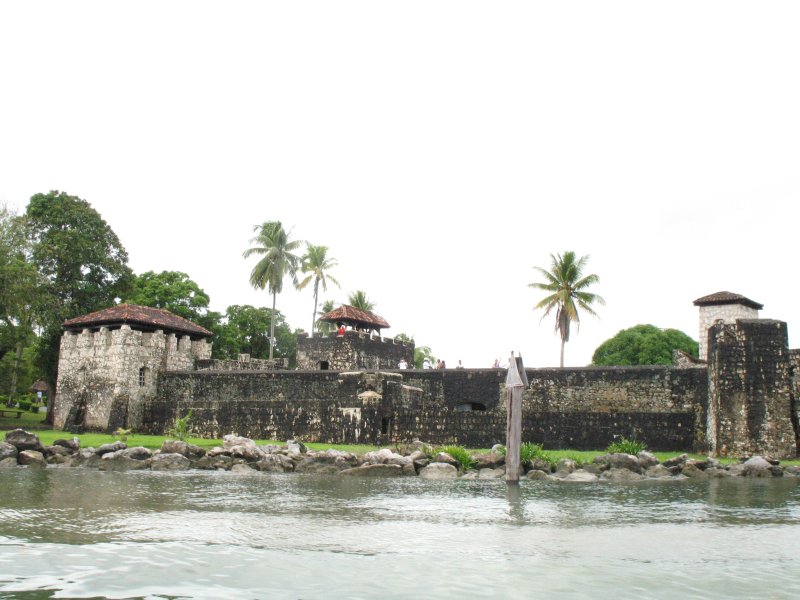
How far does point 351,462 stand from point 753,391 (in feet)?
40.8

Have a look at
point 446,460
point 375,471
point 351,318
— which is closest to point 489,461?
point 446,460

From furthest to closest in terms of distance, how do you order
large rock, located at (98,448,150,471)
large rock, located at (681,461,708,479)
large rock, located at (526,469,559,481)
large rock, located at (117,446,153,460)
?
large rock, located at (117,446,153,460) → large rock, located at (98,448,150,471) → large rock, located at (681,461,708,479) → large rock, located at (526,469,559,481)

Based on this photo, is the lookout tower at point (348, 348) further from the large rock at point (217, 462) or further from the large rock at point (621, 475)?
the large rock at point (621, 475)

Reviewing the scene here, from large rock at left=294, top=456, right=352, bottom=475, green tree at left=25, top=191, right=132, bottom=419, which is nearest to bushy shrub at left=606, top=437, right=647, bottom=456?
large rock at left=294, top=456, right=352, bottom=475

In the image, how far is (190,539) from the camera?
1173 centimetres

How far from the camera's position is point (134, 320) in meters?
34.4

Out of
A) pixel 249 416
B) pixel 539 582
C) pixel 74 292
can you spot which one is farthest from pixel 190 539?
pixel 74 292

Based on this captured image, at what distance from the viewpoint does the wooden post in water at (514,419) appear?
69.2 feet

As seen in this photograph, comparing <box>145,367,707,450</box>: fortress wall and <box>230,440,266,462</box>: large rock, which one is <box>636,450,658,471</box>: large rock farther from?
<box>230,440,266,462</box>: large rock

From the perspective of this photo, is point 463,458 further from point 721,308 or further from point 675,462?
point 721,308

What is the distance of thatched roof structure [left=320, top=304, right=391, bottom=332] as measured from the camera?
44.2 m

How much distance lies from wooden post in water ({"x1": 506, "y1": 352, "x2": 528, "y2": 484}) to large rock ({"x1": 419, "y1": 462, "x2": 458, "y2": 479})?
1738 mm

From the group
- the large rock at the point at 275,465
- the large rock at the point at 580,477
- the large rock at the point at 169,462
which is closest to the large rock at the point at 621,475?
the large rock at the point at 580,477

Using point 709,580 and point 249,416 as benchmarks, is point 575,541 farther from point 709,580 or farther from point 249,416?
point 249,416
